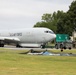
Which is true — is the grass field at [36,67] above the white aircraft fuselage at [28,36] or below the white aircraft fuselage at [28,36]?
below

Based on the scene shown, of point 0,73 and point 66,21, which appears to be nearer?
point 0,73

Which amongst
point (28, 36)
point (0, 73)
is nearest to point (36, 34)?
point (28, 36)

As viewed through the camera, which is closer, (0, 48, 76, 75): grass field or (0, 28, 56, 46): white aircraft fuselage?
(0, 48, 76, 75): grass field

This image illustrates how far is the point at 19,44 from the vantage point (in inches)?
2571

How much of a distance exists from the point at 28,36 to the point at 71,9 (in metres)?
31.7

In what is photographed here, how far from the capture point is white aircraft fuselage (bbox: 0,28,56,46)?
60938mm

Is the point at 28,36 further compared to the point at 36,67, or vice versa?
the point at 28,36

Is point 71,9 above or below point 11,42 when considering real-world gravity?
above

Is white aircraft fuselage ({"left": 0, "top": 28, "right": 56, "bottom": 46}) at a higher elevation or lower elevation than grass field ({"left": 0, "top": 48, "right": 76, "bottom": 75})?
higher

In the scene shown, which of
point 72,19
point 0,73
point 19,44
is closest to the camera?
point 0,73

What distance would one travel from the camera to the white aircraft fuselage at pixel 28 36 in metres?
60.9

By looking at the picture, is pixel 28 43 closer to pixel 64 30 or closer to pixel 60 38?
pixel 60 38

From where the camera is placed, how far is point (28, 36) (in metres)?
62.7

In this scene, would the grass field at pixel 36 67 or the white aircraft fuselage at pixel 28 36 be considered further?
the white aircraft fuselage at pixel 28 36
